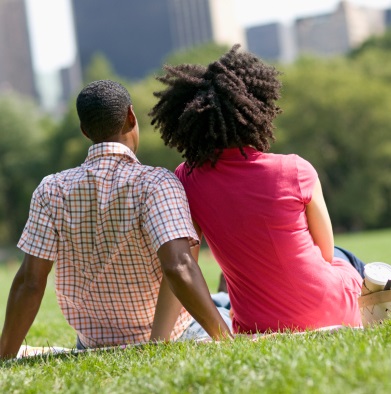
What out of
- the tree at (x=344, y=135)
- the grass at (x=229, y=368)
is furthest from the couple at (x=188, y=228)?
the tree at (x=344, y=135)

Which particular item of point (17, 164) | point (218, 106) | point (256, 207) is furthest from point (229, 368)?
point (17, 164)

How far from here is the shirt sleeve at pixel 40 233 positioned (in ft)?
14.8

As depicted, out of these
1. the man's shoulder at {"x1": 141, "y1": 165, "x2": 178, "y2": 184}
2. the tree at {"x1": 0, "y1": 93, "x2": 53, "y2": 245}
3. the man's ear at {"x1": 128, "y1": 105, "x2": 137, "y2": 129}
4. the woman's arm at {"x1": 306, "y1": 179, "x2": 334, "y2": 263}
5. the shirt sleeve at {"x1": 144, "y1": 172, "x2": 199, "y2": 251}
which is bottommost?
the tree at {"x1": 0, "y1": 93, "x2": 53, "y2": 245}

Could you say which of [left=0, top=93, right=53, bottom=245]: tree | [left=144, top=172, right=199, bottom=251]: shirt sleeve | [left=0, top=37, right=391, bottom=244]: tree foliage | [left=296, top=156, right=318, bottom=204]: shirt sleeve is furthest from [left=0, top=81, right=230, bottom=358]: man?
[left=0, top=93, right=53, bottom=245]: tree

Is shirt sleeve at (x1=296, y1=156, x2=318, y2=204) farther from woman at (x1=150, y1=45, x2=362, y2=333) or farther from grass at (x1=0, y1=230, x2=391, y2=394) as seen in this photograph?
grass at (x1=0, y1=230, x2=391, y2=394)

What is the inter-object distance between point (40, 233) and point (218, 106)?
→ 1068 mm

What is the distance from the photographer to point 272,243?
4.37 meters

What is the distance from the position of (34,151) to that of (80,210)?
61.5 m

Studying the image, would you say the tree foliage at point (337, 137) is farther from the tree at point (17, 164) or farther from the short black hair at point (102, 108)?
the short black hair at point (102, 108)

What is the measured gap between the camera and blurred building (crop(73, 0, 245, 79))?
157 metres

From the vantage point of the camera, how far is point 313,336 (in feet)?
13.0

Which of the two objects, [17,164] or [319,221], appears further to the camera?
[17,164]

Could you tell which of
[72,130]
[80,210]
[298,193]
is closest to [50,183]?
[80,210]

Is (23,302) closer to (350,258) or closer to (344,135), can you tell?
(350,258)
